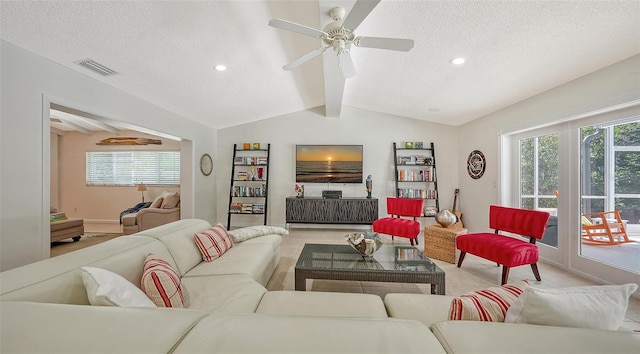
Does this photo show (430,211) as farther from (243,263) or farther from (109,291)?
(109,291)

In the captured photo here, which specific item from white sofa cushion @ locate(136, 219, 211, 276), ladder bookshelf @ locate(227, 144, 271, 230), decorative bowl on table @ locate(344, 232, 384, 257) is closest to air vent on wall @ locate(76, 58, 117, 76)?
white sofa cushion @ locate(136, 219, 211, 276)

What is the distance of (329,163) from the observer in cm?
543

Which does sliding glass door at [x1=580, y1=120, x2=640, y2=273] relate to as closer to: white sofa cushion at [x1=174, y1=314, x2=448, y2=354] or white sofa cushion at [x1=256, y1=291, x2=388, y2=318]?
white sofa cushion at [x1=256, y1=291, x2=388, y2=318]

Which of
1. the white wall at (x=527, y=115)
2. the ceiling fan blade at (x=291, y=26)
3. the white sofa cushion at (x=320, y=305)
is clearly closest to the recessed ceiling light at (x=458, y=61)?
the white wall at (x=527, y=115)

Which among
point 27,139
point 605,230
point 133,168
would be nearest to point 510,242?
point 605,230

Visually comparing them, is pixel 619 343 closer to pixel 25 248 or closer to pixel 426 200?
pixel 25 248

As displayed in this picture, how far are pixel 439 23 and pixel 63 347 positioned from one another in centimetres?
305

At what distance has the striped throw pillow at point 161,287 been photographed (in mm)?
1323

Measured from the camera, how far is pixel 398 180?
5.31 metres

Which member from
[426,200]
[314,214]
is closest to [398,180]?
[426,200]

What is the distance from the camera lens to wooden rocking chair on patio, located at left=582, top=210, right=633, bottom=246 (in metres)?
2.59

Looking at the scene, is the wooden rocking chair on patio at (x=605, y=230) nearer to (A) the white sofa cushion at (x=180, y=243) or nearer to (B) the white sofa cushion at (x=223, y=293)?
(B) the white sofa cushion at (x=223, y=293)

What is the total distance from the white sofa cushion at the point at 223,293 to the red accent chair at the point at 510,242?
2.44 metres

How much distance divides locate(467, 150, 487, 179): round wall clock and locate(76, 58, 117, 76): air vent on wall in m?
5.71
